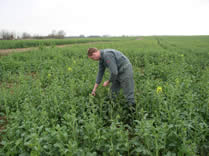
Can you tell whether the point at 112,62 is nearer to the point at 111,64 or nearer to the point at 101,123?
the point at 111,64

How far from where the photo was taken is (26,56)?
10.3m

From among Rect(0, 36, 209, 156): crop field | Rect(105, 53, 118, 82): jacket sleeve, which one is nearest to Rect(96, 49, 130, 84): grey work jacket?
Rect(105, 53, 118, 82): jacket sleeve

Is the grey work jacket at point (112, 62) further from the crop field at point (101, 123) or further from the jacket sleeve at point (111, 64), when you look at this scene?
the crop field at point (101, 123)

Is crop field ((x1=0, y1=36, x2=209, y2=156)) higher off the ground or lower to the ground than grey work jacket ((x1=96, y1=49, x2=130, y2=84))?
lower

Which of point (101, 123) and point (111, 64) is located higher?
point (111, 64)

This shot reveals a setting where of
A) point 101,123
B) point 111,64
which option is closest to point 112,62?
point 111,64

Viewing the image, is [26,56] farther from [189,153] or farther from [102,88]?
[189,153]

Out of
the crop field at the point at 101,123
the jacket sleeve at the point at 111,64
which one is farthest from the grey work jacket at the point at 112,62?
the crop field at the point at 101,123

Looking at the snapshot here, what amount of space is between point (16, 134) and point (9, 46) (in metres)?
22.0

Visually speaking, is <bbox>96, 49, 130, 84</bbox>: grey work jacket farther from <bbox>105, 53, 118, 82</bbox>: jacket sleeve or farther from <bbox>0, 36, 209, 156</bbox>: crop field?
<bbox>0, 36, 209, 156</bbox>: crop field

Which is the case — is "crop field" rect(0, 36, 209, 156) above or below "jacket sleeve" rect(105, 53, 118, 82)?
below

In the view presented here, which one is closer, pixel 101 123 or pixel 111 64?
pixel 101 123

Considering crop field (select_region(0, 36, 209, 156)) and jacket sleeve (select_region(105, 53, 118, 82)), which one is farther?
jacket sleeve (select_region(105, 53, 118, 82))

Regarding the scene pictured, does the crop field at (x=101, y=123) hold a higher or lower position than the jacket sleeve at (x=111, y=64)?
lower
